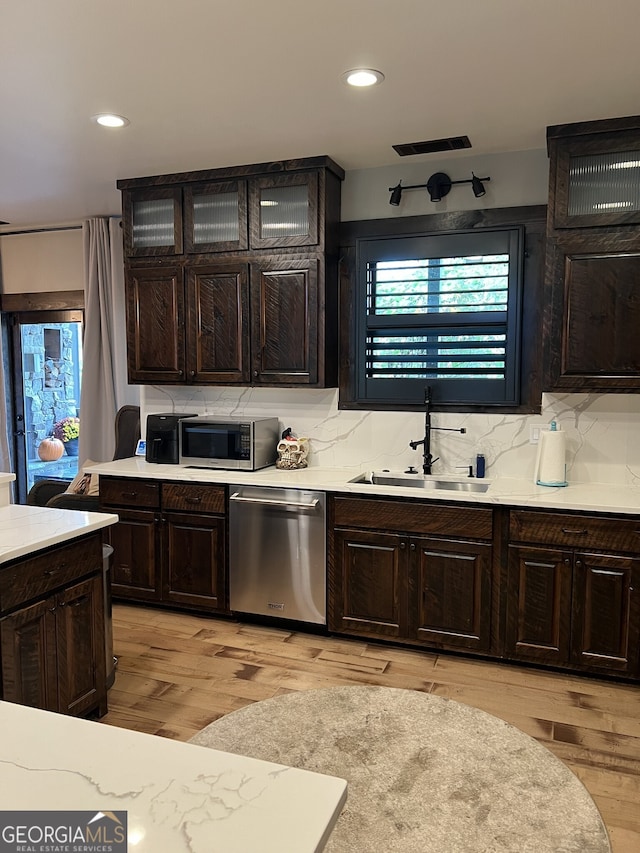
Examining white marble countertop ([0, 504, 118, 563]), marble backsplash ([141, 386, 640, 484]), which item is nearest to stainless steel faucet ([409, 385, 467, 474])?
marble backsplash ([141, 386, 640, 484])

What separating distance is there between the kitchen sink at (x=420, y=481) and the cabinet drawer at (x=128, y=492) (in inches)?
49.0

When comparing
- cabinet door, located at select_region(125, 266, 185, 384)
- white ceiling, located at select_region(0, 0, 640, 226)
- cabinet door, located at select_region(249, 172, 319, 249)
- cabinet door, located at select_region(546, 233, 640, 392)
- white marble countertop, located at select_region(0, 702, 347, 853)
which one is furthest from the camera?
cabinet door, located at select_region(125, 266, 185, 384)

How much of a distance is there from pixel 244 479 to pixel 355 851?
7.90 ft

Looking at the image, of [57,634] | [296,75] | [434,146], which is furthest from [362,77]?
[57,634]

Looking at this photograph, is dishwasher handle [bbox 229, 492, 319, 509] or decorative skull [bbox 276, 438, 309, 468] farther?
decorative skull [bbox 276, 438, 309, 468]

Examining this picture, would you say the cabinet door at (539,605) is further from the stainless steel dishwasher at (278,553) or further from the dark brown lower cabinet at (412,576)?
the stainless steel dishwasher at (278,553)

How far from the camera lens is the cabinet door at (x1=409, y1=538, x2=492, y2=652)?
343cm

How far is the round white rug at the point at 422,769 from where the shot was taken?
1.67m

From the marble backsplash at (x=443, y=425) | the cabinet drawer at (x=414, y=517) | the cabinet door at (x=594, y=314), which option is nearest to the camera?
the cabinet door at (x=594, y=314)

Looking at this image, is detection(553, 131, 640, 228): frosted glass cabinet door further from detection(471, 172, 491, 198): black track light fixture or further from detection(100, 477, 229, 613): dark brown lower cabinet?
detection(100, 477, 229, 613): dark brown lower cabinet

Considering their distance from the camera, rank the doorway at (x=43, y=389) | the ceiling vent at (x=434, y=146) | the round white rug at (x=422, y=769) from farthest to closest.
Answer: the doorway at (x=43, y=389) → the ceiling vent at (x=434, y=146) → the round white rug at (x=422, y=769)

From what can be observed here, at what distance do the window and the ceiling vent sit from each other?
1.53ft

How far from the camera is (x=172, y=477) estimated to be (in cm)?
398

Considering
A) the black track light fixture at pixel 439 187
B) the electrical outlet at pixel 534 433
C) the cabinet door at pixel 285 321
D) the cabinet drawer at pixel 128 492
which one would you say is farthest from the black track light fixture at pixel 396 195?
the cabinet drawer at pixel 128 492
